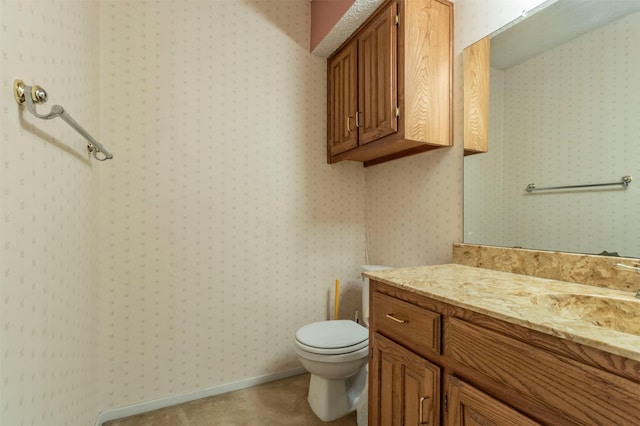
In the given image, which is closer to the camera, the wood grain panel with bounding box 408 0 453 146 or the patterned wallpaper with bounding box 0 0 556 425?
the patterned wallpaper with bounding box 0 0 556 425

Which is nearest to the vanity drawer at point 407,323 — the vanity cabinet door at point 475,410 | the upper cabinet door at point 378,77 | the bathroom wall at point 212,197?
the vanity cabinet door at point 475,410

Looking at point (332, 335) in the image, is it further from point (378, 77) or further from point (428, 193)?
point (378, 77)

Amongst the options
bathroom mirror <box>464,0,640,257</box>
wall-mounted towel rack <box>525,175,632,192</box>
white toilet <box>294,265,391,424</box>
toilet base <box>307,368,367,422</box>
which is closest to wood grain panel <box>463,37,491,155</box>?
bathroom mirror <box>464,0,640,257</box>

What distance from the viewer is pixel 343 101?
6.29 ft

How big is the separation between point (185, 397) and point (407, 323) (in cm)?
146

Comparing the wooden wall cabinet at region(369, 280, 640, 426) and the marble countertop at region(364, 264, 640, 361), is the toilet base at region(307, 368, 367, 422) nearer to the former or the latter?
the wooden wall cabinet at region(369, 280, 640, 426)

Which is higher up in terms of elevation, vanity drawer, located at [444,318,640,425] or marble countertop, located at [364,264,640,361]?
marble countertop, located at [364,264,640,361]

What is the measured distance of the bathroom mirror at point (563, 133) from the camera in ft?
3.16

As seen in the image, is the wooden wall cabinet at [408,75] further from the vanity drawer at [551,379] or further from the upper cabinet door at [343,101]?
the vanity drawer at [551,379]

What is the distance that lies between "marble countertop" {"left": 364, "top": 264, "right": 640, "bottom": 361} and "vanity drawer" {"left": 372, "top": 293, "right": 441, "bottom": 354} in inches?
2.6

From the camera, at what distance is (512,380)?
2.22ft

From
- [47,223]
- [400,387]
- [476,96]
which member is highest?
[476,96]

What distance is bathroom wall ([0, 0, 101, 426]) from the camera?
2.23ft

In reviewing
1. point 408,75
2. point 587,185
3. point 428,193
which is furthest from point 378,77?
point 587,185
